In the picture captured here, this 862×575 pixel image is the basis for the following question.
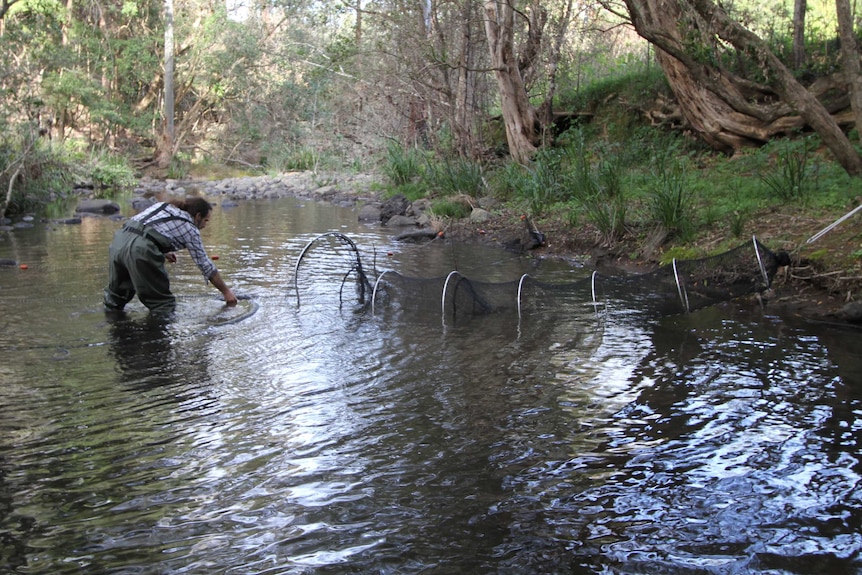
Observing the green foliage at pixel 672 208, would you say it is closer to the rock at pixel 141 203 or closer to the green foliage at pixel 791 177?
the green foliage at pixel 791 177

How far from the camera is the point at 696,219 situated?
10898 millimetres

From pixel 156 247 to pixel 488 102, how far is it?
14.9m

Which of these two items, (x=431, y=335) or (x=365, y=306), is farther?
(x=365, y=306)

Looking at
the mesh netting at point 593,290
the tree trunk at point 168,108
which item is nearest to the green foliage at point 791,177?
the mesh netting at point 593,290

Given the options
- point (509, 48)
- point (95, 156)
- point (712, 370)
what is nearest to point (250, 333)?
point (712, 370)

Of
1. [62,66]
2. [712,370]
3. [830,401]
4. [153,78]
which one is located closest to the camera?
[830,401]

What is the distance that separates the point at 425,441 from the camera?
4.93 m

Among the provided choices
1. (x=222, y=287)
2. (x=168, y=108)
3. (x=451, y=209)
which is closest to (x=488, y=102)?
(x=451, y=209)

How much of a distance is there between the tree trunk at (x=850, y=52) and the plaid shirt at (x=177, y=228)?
7.76 metres

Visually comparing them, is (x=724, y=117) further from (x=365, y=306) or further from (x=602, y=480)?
(x=602, y=480)

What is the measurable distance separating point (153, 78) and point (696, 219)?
98.3 ft

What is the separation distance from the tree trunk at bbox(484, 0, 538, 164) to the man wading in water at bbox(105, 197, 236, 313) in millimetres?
10227

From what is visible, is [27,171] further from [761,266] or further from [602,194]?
[761,266]

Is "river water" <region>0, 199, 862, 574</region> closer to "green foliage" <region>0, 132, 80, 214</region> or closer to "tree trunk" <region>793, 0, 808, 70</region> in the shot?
"tree trunk" <region>793, 0, 808, 70</region>
